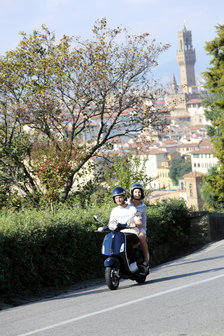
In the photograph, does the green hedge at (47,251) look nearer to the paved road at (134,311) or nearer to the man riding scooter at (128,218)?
the paved road at (134,311)

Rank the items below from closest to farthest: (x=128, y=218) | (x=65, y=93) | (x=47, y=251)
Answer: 1. (x=128, y=218)
2. (x=47, y=251)
3. (x=65, y=93)

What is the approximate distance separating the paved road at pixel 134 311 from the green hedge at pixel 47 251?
592 mm

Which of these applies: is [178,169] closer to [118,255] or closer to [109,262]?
[118,255]

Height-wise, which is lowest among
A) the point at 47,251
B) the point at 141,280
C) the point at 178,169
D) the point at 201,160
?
the point at 141,280

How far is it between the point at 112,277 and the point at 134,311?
230 cm

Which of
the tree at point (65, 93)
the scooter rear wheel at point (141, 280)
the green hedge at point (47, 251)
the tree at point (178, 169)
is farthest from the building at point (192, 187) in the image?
the scooter rear wheel at point (141, 280)

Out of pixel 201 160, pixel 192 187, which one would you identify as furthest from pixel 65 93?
pixel 201 160

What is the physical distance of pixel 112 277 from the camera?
9258 mm

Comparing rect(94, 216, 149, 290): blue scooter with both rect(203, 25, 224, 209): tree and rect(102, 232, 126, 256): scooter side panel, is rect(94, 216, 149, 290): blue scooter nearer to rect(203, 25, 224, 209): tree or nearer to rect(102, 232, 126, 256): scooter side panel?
rect(102, 232, 126, 256): scooter side panel

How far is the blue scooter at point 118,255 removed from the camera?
9188mm

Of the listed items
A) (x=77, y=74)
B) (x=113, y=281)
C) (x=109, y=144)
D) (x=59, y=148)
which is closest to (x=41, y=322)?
(x=113, y=281)

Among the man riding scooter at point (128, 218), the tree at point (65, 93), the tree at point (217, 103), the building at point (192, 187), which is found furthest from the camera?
the building at point (192, 187)

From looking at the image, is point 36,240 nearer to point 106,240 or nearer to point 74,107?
point 106,240

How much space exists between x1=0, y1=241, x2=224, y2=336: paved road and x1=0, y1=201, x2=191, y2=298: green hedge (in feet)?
1.94
